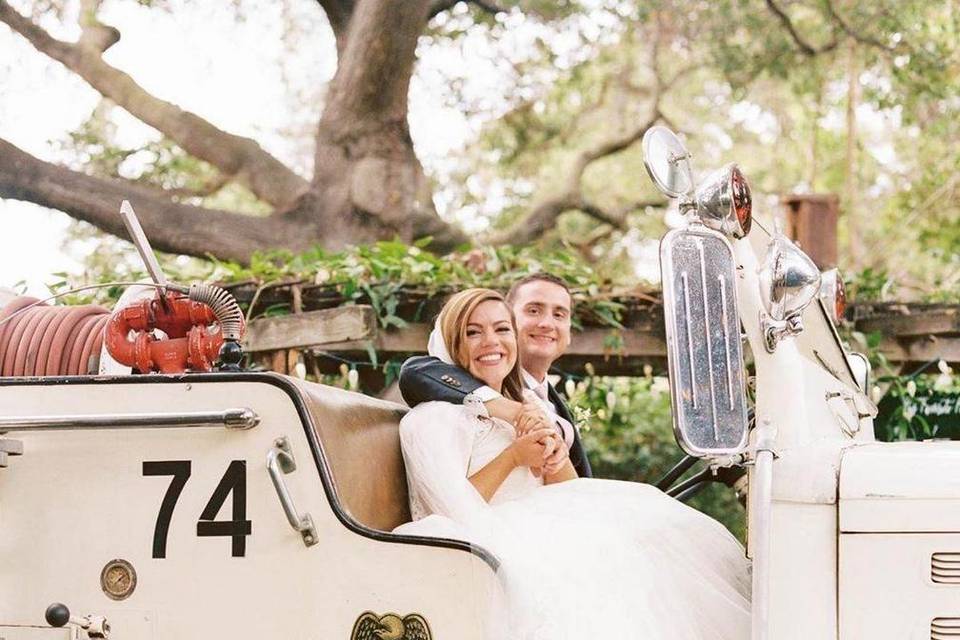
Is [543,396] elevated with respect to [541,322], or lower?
lower

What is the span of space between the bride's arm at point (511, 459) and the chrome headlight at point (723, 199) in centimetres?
72

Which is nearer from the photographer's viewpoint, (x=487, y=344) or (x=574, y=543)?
(x=574, y=543)

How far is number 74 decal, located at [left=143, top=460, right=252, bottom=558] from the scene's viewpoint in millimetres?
2820

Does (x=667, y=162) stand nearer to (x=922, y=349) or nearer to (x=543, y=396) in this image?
(x=543, y=396)

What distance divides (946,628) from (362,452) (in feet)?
4.58

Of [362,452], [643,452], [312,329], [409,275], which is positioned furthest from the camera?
[643,452]

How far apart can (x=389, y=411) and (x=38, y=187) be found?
22.3 ft

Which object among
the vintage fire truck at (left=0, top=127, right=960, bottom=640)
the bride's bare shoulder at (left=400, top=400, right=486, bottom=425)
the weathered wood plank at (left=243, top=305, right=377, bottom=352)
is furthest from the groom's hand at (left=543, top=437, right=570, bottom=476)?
the weathered wood plank at (left=243, top=305, right=377, bottom=352)

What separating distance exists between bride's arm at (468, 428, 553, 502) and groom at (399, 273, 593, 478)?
88mm

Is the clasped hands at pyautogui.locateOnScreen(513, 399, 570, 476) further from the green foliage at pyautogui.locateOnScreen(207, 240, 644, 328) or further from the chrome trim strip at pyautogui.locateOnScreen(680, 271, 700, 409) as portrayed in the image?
the green foliage at pyautogui.locateOnScreen(207, 240, 644, 328)

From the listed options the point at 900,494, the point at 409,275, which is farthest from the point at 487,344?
the point at 409,275

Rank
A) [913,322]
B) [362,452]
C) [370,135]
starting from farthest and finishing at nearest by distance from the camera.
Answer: [370,135]
[913,322]
[362,452]

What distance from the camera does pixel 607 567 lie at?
2900mm

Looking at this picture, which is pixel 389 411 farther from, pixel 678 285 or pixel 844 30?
pixel 844 30
